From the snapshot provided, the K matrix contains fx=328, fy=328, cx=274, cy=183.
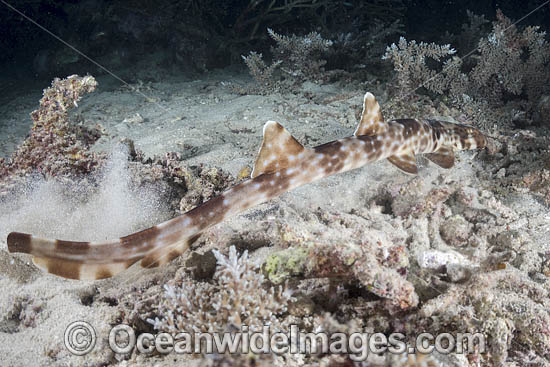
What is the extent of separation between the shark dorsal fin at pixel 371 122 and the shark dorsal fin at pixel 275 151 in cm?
118

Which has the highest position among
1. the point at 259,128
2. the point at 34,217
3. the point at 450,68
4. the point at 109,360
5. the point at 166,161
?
the point at 450,68

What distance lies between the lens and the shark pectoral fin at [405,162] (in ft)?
14.4

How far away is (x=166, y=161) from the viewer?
4.38m

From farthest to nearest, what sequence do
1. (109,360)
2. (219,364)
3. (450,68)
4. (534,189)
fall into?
1. (450,68)
2. (534,189)
3. (109,360)
4. (219,364)

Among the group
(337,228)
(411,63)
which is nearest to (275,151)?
(337,228)

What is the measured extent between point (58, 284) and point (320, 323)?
2.51 meters

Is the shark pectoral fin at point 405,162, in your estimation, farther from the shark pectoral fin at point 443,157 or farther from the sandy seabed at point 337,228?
the shark pectoral fin at point 443,157

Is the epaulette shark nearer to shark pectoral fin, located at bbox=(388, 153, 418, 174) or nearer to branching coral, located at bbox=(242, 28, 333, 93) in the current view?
shark pectoral fin, located at bbox=(388, 153, 418, 174)

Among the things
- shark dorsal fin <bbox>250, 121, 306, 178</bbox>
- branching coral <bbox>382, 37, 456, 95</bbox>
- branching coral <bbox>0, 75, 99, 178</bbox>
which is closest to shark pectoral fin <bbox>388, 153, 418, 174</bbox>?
shark dorsal fin <bbox>250, 121, 306, 178</bbox>

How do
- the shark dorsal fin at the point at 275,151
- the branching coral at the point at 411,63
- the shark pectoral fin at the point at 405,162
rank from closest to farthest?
the shark dorsal fin at the point at 275,151
the shark pectoral fin at the point at 405,162
the branching coral at the point at 411,63

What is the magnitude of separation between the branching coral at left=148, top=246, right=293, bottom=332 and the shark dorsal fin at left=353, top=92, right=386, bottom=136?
2411 millimetres

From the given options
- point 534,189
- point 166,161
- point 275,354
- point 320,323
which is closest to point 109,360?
point 275,354

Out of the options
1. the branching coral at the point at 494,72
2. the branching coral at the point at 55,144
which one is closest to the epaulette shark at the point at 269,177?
the branching coral at the point at 55,144

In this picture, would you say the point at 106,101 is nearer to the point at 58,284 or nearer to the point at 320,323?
the point at 58,284
